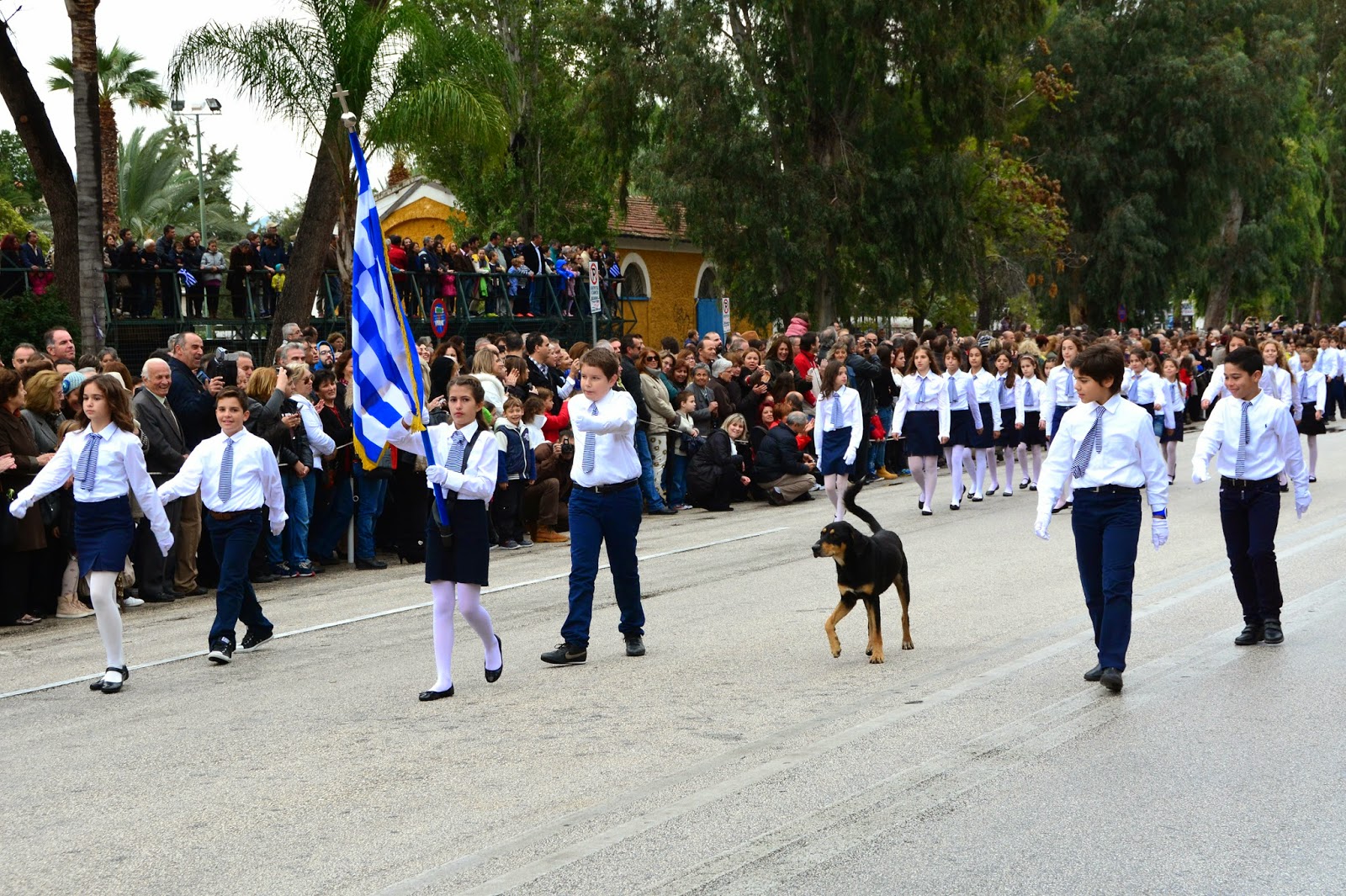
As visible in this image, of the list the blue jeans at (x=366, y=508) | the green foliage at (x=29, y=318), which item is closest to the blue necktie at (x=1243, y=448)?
the blue jeans at (x=366, y=508)

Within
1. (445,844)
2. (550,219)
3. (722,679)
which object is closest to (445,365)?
(722,679)

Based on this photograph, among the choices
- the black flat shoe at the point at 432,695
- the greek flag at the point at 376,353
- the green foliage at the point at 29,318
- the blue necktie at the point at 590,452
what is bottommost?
the black flat shoe at the point at 432,695

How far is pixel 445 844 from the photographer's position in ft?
18.5

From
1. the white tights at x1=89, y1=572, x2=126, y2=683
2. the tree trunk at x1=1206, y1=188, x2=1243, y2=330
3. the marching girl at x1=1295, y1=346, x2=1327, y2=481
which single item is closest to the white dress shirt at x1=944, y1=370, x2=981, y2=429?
the marching girl at x1=1295, y1=346, x2=1327, y2=481

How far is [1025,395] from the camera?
18.9 meters

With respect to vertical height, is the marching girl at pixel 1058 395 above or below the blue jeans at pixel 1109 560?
above

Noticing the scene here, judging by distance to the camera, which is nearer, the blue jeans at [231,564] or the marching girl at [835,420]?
the blue jeans at [231,564]

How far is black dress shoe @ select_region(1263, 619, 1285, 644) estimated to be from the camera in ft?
29.2

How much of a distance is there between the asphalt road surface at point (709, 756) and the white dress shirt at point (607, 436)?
1.12 m

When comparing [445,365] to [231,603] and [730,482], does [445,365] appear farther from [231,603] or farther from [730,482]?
[231,603]

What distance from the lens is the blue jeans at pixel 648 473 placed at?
18031 millimetres

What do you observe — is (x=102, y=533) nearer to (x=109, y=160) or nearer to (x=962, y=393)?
(x=962, y=393)

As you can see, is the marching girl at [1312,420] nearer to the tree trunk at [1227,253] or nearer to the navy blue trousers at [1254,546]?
the navy blue trousers at [1254,546]

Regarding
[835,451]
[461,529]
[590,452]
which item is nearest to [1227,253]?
[835,451]
